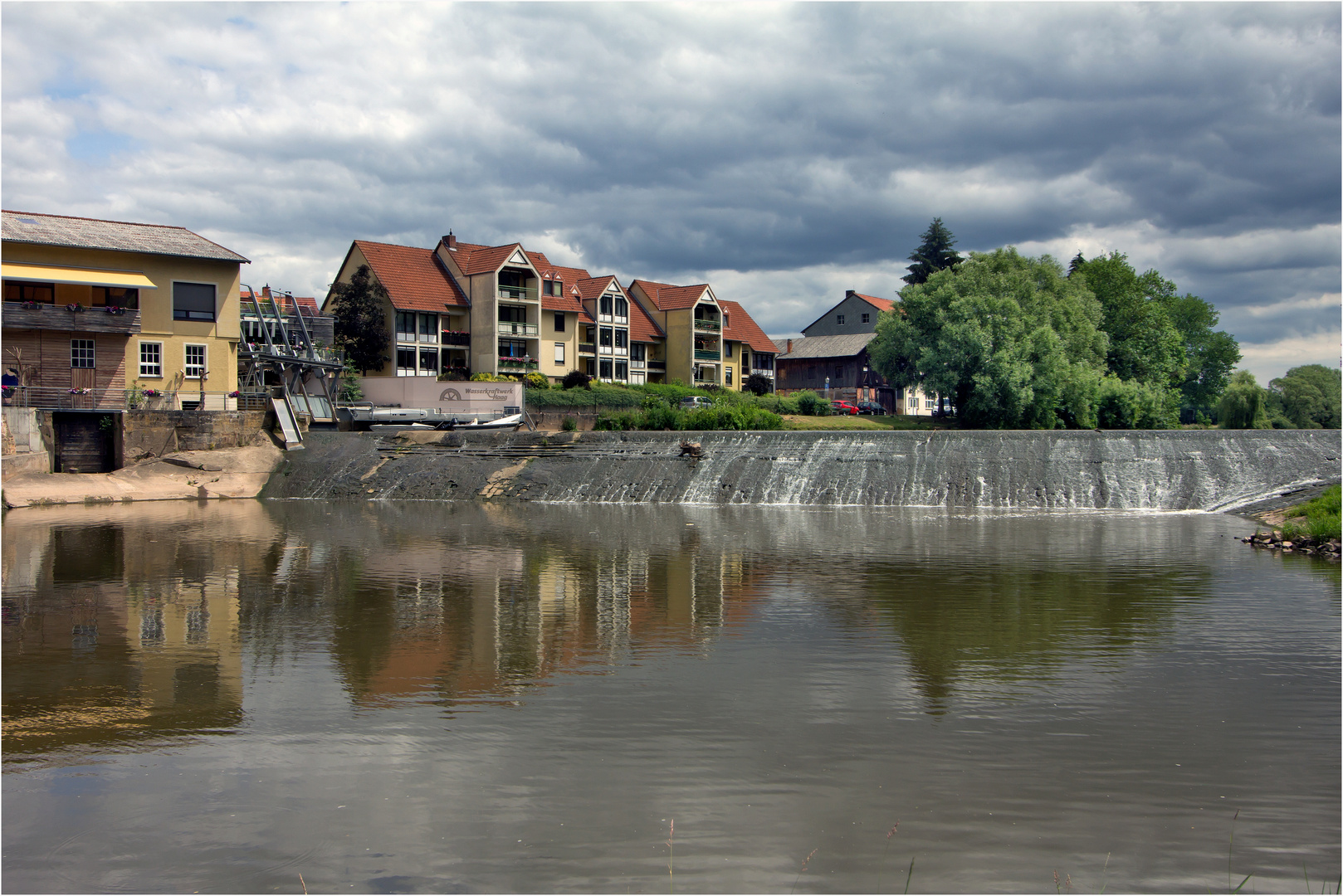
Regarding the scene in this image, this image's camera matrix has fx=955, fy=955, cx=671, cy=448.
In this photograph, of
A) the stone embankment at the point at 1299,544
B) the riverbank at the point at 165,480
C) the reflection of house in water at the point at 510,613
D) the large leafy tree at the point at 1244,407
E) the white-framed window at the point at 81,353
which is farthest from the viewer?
the large leafy tree at the point at 1244,407

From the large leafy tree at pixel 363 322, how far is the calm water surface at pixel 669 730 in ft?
148

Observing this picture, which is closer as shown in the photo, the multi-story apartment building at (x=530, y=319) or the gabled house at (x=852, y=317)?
the multi-story apartment building at (x=530, y=319)

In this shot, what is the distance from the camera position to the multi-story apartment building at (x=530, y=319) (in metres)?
67.2

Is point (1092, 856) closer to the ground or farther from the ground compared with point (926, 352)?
closer to the ground

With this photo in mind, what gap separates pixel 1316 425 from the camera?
328 ft

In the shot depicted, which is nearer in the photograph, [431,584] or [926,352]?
[431,584]

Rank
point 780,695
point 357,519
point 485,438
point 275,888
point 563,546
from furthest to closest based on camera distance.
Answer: point 485,438 → point 357,519 → point 563,546 → point 780,695 → point 275,888

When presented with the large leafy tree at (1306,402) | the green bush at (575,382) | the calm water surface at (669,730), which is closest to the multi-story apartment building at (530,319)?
the green bush at (575,382)

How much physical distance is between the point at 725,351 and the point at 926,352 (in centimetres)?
2807

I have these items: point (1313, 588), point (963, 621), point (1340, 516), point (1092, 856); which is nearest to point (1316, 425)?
point (1340, 516)

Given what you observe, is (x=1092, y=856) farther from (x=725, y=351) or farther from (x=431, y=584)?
(x=725, y=351)

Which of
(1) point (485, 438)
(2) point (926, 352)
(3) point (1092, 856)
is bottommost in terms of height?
(3) point (1092, 856)

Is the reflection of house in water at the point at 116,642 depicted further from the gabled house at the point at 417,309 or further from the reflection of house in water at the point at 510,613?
the gabled house at the point at 417,309

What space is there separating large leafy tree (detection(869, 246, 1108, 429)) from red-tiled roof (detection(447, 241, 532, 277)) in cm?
2701
